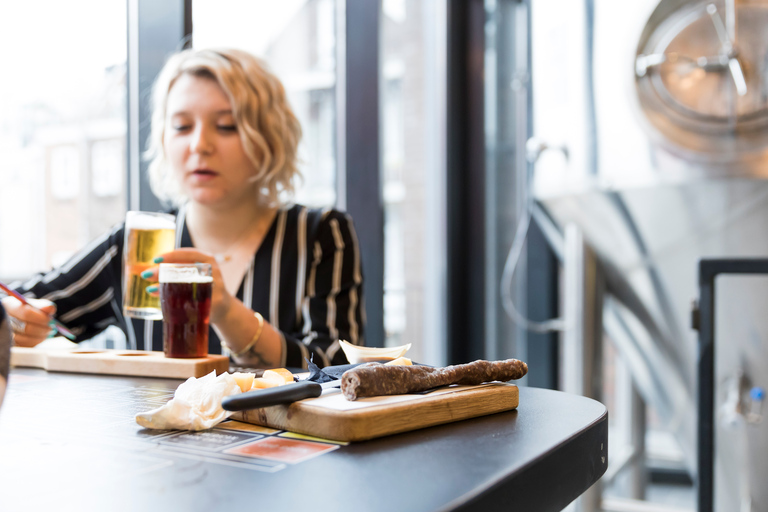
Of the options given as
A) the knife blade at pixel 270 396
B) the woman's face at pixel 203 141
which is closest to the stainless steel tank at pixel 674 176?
the woman's face at pixel 203 141

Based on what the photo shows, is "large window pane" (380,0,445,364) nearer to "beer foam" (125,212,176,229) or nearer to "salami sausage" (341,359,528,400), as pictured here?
"beer foam" (125,212,176,229)

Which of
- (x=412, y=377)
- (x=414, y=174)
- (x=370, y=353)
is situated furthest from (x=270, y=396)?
(x=414, y=174)

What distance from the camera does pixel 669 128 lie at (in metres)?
1.69

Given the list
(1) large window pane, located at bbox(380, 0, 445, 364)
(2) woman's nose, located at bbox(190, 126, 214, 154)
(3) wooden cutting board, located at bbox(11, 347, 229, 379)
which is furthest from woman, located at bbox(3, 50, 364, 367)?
(1) large window pane, located at bbox(380, 0, 445, 364)

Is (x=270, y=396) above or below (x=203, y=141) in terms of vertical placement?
below

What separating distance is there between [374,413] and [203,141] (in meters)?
0.97

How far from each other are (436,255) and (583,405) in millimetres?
2192

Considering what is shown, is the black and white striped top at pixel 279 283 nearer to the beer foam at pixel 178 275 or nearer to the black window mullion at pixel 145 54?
the black window mullion at pixel 145 54

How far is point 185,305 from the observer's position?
0.96m

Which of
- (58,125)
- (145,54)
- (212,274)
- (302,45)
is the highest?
(302,45)

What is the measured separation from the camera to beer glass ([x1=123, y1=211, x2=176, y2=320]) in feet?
3.66

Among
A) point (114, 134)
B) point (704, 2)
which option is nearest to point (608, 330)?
point (704, 2)

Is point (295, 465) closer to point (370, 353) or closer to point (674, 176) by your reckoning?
point (370, 353)

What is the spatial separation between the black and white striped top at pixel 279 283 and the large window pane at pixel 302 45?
0.73 feet
